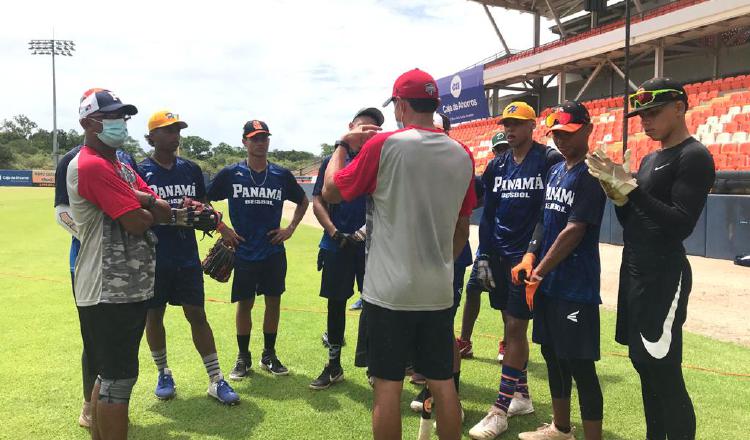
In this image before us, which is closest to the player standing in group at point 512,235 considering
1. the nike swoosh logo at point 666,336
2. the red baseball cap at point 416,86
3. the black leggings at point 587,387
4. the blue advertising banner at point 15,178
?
the black leggings at point 587,387

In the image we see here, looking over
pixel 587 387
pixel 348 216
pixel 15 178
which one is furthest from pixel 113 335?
pixel 15 178

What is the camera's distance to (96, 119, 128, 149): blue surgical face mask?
2793 millimetres

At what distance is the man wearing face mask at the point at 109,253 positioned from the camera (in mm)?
2641

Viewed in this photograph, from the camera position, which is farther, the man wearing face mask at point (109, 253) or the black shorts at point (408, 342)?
the man wearing face mask at point (109, 253)

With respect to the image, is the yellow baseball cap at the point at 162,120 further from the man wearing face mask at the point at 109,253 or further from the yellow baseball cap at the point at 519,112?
the yellow baseball cap at the point at 519,112

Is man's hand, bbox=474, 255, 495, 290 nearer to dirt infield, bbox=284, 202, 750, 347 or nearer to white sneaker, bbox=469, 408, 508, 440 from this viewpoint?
white sneaker, bbox=469, 408, 508, 440

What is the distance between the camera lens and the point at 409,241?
2.47 metres

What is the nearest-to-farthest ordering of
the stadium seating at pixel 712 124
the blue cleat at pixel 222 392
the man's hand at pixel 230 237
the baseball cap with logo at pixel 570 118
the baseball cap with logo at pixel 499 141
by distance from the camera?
1. the baseball cap with logo at pixel 570 118
2. the blue cleat at pixel 222 392
3. the man's hand at pixel 230 237
4. the baseball cap with logo at pixel 499 141
5. the stadium seating at pixel 712 124

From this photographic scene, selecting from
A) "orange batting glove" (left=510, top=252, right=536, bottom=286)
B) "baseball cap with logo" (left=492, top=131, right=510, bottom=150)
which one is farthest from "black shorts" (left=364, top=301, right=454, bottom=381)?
"baseball cap with logo" (left=492, top=131, right=510, bottom=150)

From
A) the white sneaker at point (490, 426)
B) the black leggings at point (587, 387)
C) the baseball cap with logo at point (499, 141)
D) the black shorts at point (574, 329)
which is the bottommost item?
the white sneaker at point (490, 426)

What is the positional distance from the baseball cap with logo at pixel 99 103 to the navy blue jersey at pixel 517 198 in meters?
2.67

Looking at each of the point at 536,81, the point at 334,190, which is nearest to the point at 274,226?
the point at 334,190

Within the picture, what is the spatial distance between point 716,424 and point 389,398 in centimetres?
269

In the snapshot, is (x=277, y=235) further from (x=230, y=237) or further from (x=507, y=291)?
(x=507, y=291)
